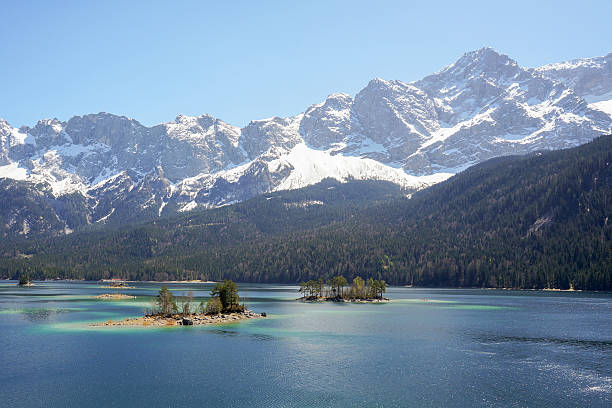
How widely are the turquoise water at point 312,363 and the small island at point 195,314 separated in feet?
25.8

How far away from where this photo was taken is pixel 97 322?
129m

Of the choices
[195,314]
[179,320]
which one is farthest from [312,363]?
[195,314]

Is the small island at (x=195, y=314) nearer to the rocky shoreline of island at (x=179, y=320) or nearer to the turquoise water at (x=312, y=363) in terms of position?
the rocky shoreline of island at (x=179, y=320)

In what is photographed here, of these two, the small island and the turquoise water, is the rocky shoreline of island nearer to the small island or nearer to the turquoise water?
the small island

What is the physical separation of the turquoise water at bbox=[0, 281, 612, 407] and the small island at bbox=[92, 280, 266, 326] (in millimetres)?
7875

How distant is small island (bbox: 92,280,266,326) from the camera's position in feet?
422

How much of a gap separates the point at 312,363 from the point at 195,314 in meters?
65.0

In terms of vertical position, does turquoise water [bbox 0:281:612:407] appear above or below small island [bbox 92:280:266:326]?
below

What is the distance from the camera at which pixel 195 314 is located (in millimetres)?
139125

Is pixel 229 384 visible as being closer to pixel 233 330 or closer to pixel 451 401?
pixel 451 401

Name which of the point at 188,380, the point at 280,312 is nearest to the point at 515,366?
the point at 188,380

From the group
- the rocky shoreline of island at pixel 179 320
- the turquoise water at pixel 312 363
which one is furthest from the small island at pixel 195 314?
the turquoise water at pixel 312 363

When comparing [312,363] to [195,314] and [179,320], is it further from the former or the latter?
[195,314]

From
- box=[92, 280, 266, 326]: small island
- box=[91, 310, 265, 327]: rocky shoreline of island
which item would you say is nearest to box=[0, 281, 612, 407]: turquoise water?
box=[91, 310, 265, 327]: rocky shoreline of island
